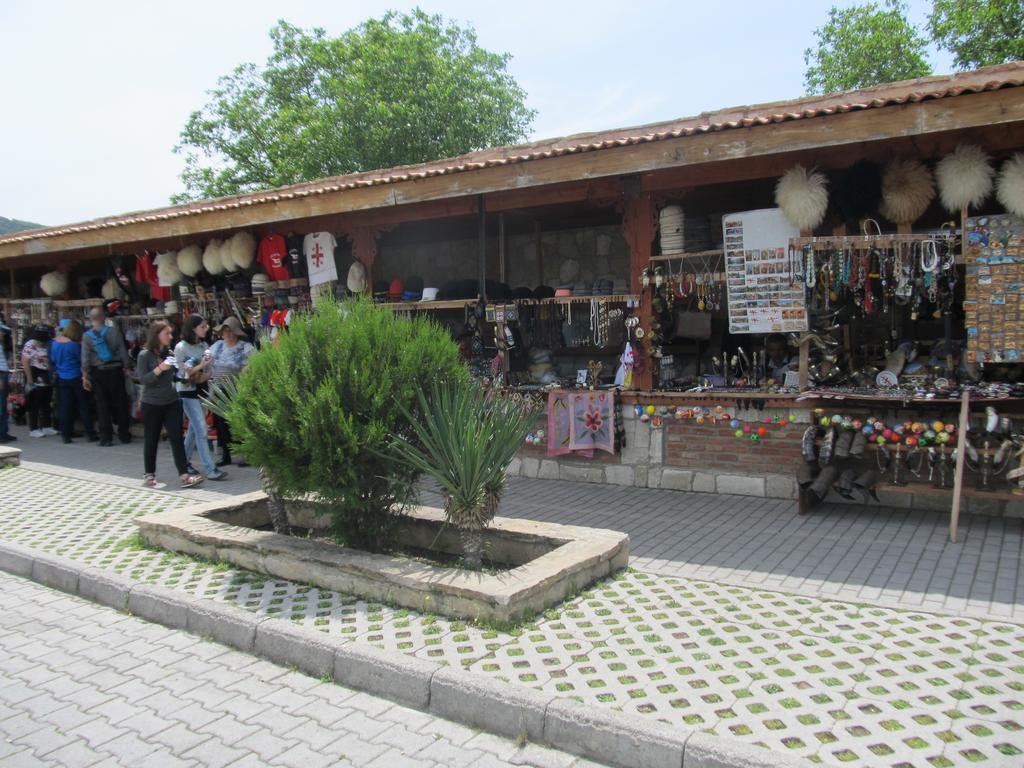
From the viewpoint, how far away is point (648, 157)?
23.9 feet

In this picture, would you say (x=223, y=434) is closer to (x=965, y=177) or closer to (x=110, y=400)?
(x=110, y=400)

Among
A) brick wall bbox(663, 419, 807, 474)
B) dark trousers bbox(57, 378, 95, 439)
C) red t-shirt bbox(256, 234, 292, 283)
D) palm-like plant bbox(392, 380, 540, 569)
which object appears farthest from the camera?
A: dark trousers bbox(57, 378, 95, 439)

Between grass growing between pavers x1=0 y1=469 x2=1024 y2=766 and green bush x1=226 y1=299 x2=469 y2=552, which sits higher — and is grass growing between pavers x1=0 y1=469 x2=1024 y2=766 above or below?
below

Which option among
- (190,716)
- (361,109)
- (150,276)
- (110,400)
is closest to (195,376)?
(110,400)

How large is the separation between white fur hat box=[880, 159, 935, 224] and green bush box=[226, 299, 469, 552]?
415 centimetres

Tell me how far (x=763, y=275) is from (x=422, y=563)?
447 cm

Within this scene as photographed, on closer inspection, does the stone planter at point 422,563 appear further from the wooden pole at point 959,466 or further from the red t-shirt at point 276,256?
the red t-shirt at point 276,256

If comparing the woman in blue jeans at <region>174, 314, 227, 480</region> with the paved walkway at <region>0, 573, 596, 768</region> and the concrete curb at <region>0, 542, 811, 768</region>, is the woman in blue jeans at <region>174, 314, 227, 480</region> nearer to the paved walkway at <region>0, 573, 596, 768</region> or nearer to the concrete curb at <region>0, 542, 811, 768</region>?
the concrete curb at <region>0, 542, 811, 768</region>

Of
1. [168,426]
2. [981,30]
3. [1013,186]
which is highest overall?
[981,30]

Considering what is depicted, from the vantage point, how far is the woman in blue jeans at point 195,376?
859 centimetres

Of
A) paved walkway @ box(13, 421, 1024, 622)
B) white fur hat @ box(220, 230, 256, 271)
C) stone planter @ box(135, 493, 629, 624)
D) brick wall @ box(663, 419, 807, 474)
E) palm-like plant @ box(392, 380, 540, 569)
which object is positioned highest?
white fur hat @ box(220, 230, 256, 271)

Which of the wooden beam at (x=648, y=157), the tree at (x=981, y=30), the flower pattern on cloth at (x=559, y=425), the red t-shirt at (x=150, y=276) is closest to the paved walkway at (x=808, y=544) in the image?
the flower pattern on cloth at (x=559, y=425)

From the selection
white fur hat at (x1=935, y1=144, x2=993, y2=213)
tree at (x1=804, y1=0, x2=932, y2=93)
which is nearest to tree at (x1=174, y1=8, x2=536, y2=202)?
tree at (x1=804, y1=0, x2=932, y2=93)

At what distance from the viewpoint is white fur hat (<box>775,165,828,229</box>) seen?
23.0ft
